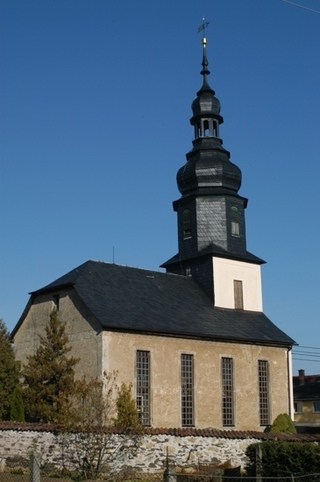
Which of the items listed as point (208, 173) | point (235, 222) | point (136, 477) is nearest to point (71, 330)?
point (136, 477)

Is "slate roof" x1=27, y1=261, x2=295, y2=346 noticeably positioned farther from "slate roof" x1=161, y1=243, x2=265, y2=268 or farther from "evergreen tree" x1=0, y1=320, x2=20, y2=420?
"evergreen tree" x1=0, y1=320, x2=20, y2=420

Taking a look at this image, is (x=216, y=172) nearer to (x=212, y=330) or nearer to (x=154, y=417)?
(x=212, y=330)

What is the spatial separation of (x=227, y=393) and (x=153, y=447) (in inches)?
448

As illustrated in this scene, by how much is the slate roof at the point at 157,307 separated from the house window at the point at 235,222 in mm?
3838

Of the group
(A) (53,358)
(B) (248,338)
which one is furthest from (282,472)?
(B) (248,338)

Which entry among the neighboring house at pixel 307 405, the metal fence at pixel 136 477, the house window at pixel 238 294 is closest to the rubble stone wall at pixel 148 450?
the metal fence at pixel 136 477

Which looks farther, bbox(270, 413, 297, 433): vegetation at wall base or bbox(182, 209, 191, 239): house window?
bbox(182, 209, 191, 239): house window

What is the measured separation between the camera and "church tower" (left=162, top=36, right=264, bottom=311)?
122ft

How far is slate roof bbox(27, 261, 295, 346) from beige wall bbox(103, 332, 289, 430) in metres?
0.48

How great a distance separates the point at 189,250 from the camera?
38656 mm

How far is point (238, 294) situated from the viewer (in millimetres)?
37781

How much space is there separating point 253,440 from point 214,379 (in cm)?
890

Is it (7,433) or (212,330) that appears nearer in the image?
(7,433)

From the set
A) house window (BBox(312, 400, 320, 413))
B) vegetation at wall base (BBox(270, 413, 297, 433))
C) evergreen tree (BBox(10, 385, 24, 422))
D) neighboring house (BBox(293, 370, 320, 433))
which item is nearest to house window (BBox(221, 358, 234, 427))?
vegetation at wall base (BBox(270, 413, 297, 433))
